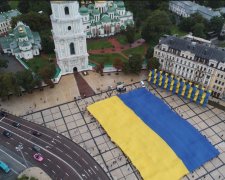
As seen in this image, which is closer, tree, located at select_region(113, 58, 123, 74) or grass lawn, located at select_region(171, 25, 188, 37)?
tree, located at select_region(113, 58, 123, 74)

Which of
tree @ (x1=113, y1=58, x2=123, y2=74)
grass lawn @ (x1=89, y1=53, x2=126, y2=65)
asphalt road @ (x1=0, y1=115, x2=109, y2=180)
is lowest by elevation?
asphalt road @ (x1=0, y1=115, x2=109, y2=180)

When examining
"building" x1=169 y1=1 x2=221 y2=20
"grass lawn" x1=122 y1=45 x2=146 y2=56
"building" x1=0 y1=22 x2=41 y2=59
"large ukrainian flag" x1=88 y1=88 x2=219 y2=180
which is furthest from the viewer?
"building" x1=169 y1=1 x2=221 y2=20

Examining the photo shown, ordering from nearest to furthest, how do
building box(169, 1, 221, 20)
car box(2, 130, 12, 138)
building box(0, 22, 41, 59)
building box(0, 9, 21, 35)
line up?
car box(2, 130, 12, 138) → building box(0, 22, 41, 59) → building box(0, 9, 21, 35) → building box(169, 1, 221, 20)

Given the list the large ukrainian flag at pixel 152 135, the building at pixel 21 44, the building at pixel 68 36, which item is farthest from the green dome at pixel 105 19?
the large ukrainian flag at pixel 152 135

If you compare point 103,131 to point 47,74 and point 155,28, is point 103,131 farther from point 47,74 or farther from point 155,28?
point 155,28

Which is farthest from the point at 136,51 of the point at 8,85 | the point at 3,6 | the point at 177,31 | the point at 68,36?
the point at 3,6

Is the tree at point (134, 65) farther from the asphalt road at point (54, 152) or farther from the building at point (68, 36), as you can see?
the asphalt road at point (54, 152)

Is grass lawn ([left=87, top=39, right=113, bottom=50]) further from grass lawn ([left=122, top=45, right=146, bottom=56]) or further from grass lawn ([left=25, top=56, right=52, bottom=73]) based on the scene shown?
grass lawn ([left=25, top=56, right=52, bottom=73])

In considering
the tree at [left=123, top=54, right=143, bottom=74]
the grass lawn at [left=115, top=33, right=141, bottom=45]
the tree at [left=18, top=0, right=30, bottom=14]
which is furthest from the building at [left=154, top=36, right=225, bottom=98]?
the tree at [left=18, top=0, right=30, bottom=14]
